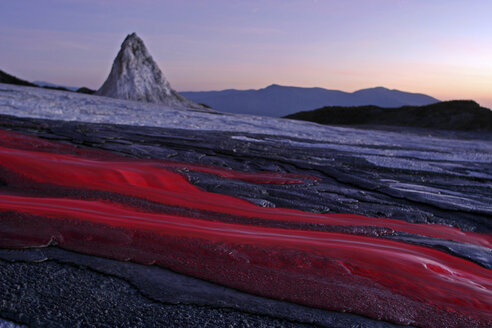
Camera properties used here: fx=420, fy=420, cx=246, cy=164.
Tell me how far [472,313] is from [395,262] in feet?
1.42

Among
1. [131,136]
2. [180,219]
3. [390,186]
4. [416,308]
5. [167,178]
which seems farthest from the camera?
[131,136]

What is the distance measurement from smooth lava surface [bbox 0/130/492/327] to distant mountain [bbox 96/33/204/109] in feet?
101

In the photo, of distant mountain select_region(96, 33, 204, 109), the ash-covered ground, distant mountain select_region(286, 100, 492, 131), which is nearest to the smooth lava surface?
the ash-covered ground

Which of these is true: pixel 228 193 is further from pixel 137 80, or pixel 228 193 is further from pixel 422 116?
pixel 137 80

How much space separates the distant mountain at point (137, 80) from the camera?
3364 centimetres

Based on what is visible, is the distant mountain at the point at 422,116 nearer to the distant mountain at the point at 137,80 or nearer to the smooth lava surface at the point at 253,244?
the distant mountain at the point at 137,80

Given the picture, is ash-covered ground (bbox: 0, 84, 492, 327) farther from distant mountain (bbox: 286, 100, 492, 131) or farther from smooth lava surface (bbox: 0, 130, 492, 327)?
distant mountain (bbox: 286, 100, 492, 131)

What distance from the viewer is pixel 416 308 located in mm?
1520

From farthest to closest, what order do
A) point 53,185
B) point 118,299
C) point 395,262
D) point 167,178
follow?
point 167,178
point 53,185
point 395,262
point 118,299

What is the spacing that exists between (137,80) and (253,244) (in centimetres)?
3459

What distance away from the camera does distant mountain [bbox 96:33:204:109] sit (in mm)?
33641

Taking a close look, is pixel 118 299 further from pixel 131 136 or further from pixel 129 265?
pixel 131 136

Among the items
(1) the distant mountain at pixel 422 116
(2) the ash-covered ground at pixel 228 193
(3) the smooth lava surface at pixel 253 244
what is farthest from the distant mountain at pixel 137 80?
(3) the smooth lava surface at pixel 253 244

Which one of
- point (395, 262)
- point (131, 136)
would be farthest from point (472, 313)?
point (131, 136)
